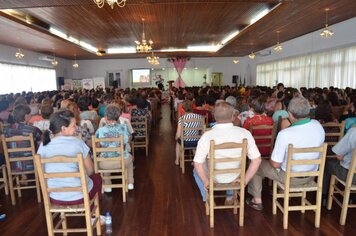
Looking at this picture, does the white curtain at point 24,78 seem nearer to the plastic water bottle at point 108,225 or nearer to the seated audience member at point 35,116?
the seated audience member at point 35,116

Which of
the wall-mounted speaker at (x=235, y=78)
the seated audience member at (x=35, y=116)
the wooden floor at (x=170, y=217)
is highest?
the wall-mounted speaker at (x=235, y=78)

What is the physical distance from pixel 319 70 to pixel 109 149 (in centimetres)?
1058

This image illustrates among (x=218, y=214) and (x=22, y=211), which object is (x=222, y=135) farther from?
(x=22, y=211)

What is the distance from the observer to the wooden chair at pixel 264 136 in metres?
4.00

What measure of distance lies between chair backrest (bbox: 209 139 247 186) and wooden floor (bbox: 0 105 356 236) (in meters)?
0.60

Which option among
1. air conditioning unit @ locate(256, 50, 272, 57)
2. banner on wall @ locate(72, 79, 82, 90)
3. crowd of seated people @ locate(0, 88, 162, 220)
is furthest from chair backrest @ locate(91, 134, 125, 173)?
banner on wall @ locate(72, 79, 82, 90)

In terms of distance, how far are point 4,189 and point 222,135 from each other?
3.55 m

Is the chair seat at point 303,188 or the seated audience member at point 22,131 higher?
the seated audience member at point 22,131

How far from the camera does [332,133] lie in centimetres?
374

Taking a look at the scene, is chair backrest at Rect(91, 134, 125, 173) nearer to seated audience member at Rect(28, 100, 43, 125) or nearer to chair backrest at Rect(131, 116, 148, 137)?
seated audience member at Rect(28, 100, 43, 125)

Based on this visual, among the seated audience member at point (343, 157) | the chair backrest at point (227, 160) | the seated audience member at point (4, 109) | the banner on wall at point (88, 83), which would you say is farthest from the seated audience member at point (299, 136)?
the banner on wall at point (88, 83)

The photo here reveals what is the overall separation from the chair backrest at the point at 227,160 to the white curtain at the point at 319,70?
27.3 ft

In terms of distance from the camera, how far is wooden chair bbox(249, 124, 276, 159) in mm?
4004

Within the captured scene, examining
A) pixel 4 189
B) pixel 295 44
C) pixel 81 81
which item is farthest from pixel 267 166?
pixel 81 81
